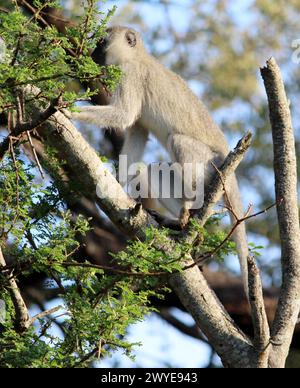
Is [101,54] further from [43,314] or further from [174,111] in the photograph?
[43,314]

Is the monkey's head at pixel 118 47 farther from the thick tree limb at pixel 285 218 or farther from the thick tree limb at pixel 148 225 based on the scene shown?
the thick tree limb at pixel 285 218

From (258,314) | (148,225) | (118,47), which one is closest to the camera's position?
(258,314)

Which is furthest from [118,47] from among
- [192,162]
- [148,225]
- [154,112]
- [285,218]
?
[285,218]

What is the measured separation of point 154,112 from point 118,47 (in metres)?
0.69

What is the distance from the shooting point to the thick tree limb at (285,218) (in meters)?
4.48

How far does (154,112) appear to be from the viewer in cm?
590

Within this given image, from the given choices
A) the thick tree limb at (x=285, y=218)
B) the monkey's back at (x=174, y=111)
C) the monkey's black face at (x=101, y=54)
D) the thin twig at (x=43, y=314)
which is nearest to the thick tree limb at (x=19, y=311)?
the thin twig at (x=43, y=314)

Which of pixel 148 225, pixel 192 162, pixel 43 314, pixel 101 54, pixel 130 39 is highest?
pixel 130 39

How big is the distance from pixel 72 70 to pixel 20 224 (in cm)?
86

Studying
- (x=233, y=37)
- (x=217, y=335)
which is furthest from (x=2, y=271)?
(x=233, y=37)

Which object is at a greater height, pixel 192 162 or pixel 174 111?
pixel 174 111

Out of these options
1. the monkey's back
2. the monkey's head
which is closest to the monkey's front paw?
the monkey's back

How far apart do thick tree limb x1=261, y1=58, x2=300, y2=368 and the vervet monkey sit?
2.88 ft
